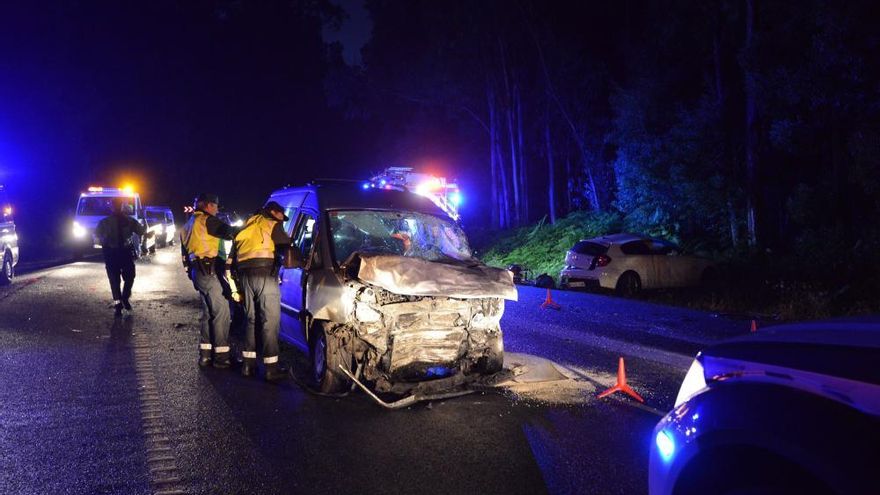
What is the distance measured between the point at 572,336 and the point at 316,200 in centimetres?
484

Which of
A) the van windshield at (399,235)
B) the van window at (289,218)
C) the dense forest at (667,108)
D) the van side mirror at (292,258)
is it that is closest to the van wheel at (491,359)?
the van windshield at (399,235)

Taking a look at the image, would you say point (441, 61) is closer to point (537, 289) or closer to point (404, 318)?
point (537, 289)

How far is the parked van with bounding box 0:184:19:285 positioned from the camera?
14801mm

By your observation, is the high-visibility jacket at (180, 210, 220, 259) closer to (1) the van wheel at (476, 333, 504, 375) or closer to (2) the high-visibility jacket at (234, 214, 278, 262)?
(2) the high-visibility jacket at (234, 214, 278, 262)

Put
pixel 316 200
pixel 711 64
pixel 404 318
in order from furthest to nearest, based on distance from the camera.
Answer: pixel 711 64
pixel 316 200
pixel 404 318

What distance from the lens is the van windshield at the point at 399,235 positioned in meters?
7.10

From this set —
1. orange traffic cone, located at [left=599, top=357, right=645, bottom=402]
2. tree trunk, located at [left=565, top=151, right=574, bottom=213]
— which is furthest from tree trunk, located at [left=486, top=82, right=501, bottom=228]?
orange traffic cone, located at [left=599, top=357, right=645, bottom=402]

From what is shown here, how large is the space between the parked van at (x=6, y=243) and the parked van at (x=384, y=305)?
426 inches

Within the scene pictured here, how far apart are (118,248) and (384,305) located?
739 centimetres

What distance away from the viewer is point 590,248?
54.0 feet

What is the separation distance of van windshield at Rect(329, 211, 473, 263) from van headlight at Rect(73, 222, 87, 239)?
1926 cm

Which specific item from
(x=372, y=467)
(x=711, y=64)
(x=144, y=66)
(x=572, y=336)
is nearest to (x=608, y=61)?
(x=711, y=64)

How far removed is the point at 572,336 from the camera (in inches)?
404

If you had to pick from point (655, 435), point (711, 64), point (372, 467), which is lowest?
point (372, 467)
